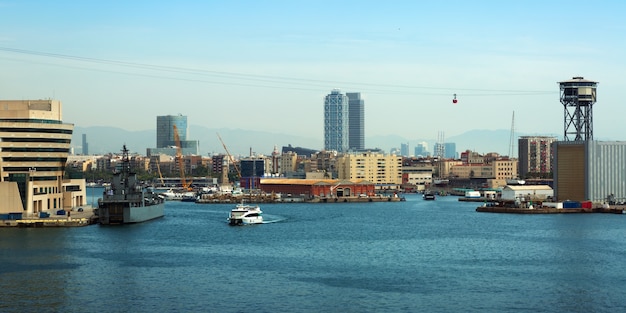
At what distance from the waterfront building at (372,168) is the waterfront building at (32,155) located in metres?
81.3

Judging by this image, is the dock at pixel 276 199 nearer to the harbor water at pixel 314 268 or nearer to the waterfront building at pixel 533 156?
the harbor water at pixel 314 268

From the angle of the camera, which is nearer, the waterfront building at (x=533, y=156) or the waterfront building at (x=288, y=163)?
the waterfront building at (x=533, y=156)

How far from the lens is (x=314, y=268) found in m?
35.7

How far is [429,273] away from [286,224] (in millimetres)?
26311

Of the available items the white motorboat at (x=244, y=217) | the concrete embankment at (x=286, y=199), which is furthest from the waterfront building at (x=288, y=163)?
the white motorboat at (x=244, y=217)

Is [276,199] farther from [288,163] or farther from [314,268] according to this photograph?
[288,163]

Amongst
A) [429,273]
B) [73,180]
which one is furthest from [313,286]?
[73,180]

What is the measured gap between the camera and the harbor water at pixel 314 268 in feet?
91.8

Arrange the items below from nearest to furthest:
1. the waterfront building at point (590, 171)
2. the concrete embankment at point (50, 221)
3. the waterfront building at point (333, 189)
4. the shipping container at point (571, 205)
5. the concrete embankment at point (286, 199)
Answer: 1. the concrete embankment at point (50, 221)
2. the shipping container at point (571, 205)
3. the waterfront building at point (590, 171)
4. the concrete embankment at point (286, 199)
5. the waterfront building at point (333, 189)

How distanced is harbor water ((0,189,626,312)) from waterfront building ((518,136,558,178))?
3708 inches

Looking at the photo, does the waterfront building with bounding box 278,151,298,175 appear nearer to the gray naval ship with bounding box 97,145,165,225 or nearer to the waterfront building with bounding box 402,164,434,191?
the waterfront building with bounding box 402,164,434,191

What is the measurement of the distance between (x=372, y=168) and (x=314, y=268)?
10946cm

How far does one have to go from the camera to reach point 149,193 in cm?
6619

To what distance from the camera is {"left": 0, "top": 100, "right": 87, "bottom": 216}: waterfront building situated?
59219 millimetres
